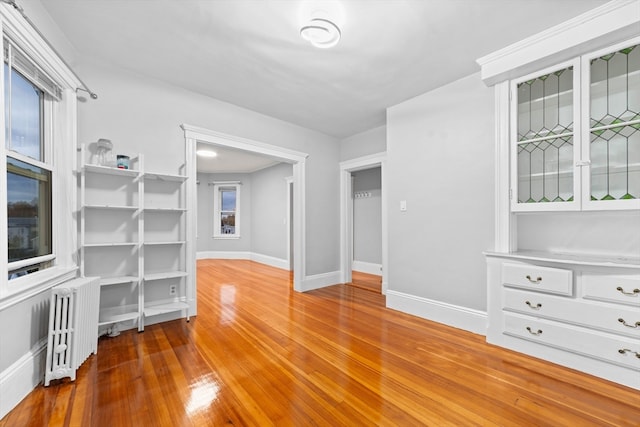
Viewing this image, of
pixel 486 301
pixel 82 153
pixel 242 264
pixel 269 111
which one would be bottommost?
pixel 242 264

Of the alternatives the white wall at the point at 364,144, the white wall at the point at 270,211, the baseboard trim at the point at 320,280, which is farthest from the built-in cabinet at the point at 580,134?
the white wall at the point at 270,211

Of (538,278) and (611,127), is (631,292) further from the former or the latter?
(611,127)

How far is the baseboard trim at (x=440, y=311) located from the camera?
2.69 metres

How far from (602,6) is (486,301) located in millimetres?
2448

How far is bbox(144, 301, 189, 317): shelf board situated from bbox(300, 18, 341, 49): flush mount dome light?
2.86 metres

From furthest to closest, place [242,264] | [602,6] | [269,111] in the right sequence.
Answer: [242,264]
[269,111]
[602,6]

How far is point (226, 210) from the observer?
7.96m

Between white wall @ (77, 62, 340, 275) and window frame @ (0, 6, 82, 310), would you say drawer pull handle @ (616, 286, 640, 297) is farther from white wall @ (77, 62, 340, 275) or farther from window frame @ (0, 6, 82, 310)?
window frame @ (0, 6, 82, 310)

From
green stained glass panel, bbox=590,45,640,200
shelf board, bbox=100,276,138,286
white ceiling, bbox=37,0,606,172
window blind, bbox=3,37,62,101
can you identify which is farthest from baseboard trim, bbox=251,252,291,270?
green stained glass panel, bbox=590,45,640,200

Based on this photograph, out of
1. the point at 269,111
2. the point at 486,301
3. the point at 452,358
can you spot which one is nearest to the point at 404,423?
the point at 452,358

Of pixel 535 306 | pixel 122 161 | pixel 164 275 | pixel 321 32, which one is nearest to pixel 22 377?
pixel 164 275

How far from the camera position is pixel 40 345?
6.17 ft

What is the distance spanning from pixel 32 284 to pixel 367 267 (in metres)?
5.00

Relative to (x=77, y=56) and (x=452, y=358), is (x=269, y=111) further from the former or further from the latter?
(x=452, y=358)
